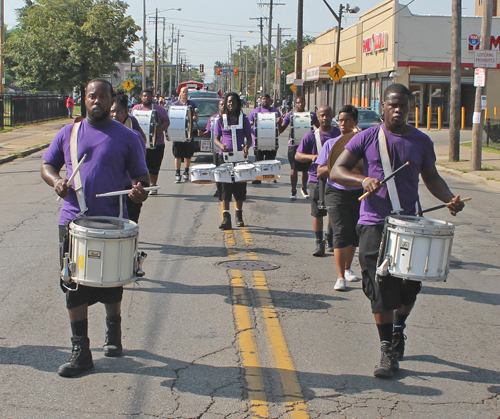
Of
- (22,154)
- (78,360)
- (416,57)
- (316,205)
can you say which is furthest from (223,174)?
(416,57)

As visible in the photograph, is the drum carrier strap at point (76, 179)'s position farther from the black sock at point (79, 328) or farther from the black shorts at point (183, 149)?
the black shorts at point (183, 149)

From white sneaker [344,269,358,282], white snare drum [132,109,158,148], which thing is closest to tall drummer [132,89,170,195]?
white snare drum [132,109,158,148]

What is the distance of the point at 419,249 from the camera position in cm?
439

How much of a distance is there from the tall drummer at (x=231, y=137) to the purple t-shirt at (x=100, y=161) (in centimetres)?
533

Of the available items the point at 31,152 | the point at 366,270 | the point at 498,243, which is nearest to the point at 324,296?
the point at 366,270

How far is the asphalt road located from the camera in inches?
167

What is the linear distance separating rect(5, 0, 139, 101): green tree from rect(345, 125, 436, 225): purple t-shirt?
134 ft

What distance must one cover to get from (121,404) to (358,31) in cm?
4877

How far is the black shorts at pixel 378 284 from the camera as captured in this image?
4688 mm

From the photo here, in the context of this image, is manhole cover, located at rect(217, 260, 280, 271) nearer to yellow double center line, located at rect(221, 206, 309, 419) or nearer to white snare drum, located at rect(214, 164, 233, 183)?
yellow double center line, located at rect(221, 206, 309, 419)

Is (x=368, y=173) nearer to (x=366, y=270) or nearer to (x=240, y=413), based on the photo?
→ (x=366, y=270)

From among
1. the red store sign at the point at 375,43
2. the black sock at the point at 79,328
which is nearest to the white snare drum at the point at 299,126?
the black sock at the point at 79,328

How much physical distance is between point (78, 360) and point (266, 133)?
404 inches

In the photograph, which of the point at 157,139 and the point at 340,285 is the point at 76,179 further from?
the point at 157,139
